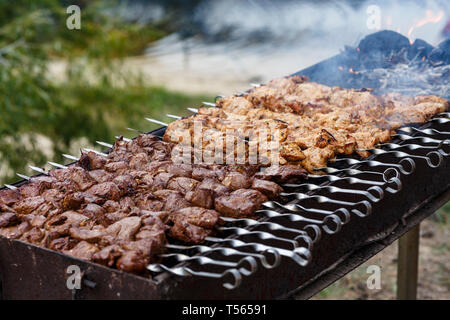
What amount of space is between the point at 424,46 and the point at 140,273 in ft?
11.4

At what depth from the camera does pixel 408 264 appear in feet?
16.4

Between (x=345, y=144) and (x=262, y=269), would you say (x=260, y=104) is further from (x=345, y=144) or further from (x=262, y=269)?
(x=262, y=269)

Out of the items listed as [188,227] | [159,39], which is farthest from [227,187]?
[159,39]

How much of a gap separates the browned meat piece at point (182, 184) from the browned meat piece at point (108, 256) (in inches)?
28.1

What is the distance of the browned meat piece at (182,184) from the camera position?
3.18 m

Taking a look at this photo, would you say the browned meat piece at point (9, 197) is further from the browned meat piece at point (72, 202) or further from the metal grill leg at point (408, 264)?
the metal grill leg at point (408, 264)

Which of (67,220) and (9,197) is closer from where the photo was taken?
(67,220)

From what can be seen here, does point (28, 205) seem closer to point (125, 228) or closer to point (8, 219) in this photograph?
point (8, 219)

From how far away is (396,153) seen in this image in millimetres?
3412

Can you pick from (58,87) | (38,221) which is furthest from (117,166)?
(58,87)

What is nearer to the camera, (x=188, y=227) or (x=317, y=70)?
(x=188, y=227)

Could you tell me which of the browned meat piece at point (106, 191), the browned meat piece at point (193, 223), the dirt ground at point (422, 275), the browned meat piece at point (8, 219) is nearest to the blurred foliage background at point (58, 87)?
the dirt ground at point (422, 275)

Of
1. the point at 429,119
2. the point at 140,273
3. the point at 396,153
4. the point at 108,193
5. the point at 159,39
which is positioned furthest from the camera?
the point at 159,39

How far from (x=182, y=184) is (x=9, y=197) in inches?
36.1
